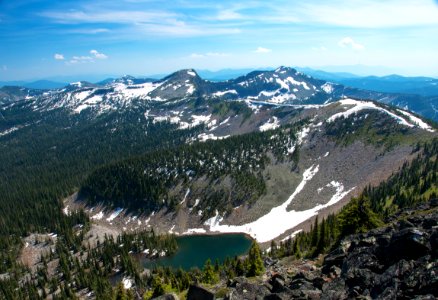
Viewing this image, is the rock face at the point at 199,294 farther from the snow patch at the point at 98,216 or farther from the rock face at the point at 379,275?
the snow patch at the point at 98,216

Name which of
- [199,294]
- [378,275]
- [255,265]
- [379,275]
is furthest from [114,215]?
[379,275]

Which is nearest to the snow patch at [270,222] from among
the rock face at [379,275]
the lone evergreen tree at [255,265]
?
the lone evergreen tree at [255,265]

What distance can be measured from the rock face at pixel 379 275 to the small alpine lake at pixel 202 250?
299 feet

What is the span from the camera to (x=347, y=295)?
33.8m

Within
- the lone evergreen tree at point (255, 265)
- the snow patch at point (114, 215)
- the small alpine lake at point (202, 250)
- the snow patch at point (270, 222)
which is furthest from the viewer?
the snow patch at point (114, 215)

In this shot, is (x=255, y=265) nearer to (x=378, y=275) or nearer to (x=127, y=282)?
(x=378, y=275)

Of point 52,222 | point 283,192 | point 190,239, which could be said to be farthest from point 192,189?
point 52,222

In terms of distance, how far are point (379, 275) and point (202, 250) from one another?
119 m

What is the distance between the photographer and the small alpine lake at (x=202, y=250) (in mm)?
136800

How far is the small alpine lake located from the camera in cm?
13680

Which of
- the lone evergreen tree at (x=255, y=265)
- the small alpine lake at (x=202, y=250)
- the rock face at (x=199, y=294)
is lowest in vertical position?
the small alpine lake at (x=202, y=250)

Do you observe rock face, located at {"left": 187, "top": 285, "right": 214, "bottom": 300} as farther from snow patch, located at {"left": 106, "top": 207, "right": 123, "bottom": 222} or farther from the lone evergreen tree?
snow patch, located at {"left": 106, "top": 207, "right": 123, "bottom": 222}

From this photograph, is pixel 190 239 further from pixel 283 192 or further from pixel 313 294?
pixel 313 294

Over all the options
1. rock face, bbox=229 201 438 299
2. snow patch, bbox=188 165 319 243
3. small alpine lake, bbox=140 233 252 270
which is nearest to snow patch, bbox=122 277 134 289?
small alpine lake, bbox=140 233 252 270
